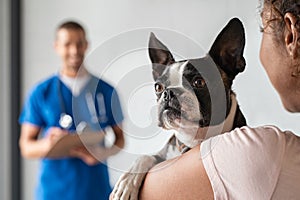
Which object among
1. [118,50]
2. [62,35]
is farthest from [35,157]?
[118,50]

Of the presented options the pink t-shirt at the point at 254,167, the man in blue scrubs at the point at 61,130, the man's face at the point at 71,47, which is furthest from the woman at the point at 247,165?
the man's face at the point at 71,47

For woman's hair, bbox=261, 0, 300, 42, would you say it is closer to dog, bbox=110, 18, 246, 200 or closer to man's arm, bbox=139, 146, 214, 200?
dog, bbox=110, 18, 246, 200

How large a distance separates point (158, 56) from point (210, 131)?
107 mm

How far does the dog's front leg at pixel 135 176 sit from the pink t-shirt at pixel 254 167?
0.32 ft

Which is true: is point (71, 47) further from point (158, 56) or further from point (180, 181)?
point (180, 181)

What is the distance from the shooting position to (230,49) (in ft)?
2.05

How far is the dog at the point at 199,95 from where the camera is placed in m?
0.62

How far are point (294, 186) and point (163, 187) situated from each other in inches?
5.2

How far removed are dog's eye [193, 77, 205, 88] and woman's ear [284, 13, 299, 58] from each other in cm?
10

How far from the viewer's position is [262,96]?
2.24ft

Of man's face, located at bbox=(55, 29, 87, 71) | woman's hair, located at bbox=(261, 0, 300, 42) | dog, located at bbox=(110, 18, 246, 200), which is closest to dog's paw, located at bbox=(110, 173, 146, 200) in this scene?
dog, located at bbox=(110, 18, 246, 200)
